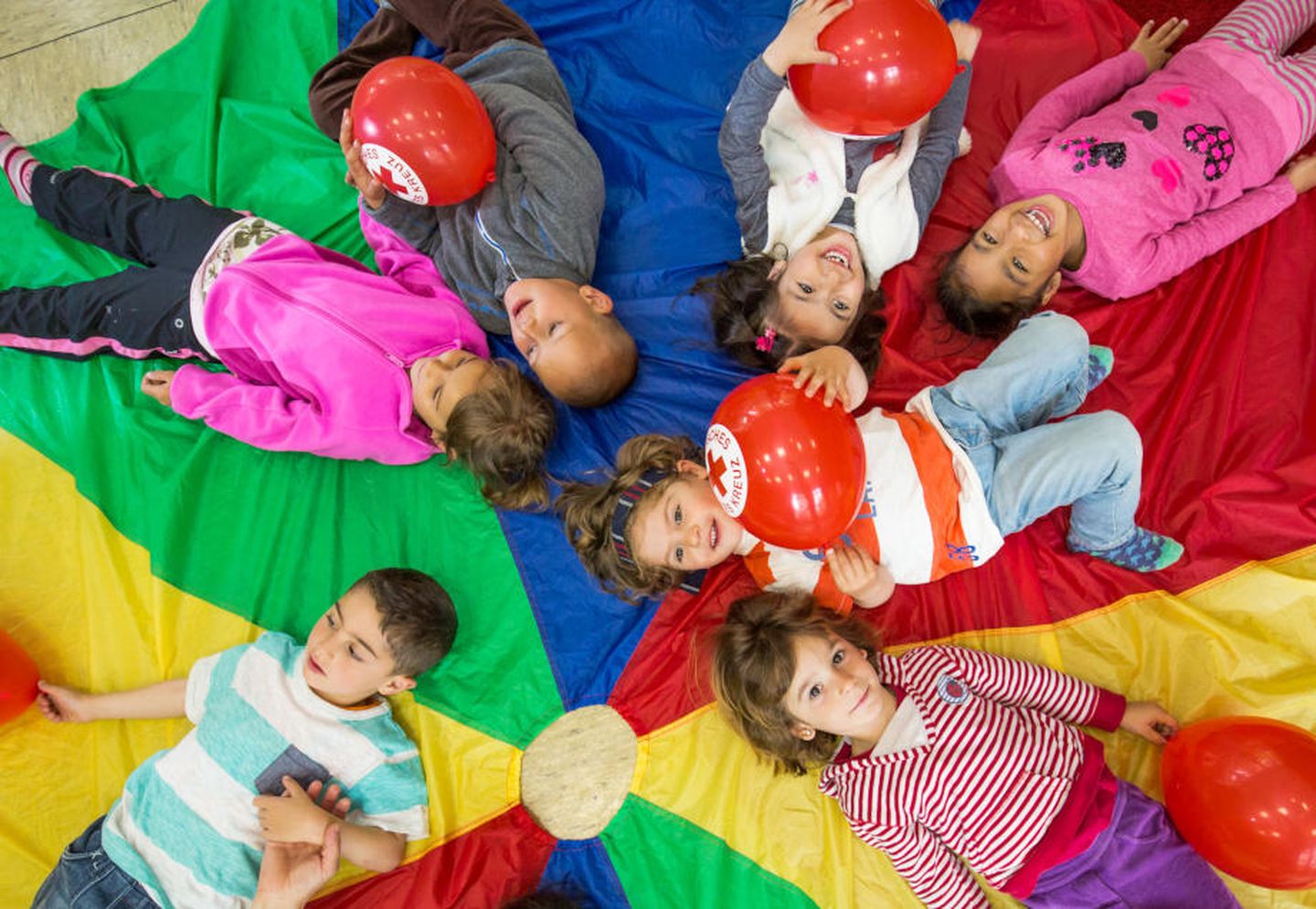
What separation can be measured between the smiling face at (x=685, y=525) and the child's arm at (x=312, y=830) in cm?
76

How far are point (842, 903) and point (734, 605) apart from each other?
1.93 ft

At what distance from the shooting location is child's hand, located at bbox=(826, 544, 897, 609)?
5.13ft

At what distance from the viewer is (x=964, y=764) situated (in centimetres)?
147

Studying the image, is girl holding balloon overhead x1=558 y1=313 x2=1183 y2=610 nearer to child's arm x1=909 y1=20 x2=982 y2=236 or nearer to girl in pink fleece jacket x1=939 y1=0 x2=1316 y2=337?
girl in pink fleece jacket x1=939 y1=0 x2=1316 y2=337

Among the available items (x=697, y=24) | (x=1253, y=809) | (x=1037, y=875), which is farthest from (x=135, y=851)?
(x=697, y=24)

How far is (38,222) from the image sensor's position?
6.90 ft

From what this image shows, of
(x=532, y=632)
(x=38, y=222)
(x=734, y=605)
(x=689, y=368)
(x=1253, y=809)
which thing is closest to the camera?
(x=1253, y=809)

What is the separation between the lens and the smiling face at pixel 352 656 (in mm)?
1584

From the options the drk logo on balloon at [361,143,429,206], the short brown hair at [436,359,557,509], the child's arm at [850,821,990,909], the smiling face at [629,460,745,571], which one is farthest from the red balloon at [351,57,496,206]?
the child's arm at [850,821,990,909]

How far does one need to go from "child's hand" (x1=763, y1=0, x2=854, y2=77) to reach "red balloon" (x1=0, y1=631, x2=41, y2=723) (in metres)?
1.93

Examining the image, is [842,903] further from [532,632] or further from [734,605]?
[532,632]

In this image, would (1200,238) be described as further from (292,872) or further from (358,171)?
(292,872)

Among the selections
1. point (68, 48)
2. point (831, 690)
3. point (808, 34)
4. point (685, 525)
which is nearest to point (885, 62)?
point (808, 34)

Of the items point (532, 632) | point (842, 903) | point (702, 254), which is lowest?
point (842, 903)
